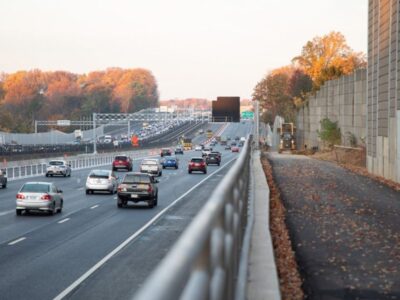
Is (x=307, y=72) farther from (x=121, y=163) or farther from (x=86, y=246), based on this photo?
(x=86, y=246)

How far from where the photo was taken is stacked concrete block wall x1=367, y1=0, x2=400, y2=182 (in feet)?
133

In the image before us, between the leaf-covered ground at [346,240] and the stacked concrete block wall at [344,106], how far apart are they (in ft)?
112

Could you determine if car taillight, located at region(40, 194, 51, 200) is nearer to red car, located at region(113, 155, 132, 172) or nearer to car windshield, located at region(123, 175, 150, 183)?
car windshield, located at region(123, 175, 150, 183)

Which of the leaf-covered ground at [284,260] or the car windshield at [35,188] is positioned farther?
the car windshield at [35,188]

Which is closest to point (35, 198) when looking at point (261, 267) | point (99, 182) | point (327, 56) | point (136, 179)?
point (136, 179)

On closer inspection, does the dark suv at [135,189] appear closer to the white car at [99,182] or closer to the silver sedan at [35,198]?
the silver sedan at [35,198]

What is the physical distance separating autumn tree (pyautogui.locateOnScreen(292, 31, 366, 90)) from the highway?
110 meters

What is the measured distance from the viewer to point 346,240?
16828 millimetres

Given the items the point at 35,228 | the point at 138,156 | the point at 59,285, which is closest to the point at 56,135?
the point at 138,156

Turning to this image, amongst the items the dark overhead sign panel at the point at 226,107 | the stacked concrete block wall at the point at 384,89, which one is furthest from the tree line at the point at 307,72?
the stacked concrete block wall at the point at 384,89

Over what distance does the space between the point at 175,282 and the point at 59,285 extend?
14.4 metres

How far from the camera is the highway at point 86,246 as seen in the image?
17016 mm

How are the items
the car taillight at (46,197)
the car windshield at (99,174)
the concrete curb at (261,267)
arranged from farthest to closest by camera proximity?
the car windshield at (99,174) < the car taillight at (46,197) < the concrete curb at (261,267)

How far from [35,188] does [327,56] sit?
125m
